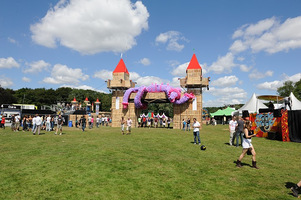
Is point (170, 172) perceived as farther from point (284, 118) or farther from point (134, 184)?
point (284, 118)

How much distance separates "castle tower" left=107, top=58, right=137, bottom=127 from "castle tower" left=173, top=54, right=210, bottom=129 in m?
6.58

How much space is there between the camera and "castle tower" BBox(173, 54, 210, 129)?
2580 centimetres

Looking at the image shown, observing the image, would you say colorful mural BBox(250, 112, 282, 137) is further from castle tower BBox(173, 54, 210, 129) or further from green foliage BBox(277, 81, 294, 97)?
green foliage BBox(277, 81, 294, 97)

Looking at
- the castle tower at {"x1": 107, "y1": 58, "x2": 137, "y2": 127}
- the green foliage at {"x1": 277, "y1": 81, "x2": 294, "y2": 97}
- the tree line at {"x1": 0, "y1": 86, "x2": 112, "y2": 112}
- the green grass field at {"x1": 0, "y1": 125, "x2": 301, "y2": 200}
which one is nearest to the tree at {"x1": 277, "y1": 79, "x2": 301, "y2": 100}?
the green foliage at {"x1": 277, "y1": 81, "x2": 294, "y2": 97}

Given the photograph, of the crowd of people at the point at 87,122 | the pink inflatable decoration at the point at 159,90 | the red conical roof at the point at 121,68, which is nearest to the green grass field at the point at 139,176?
the crowd of people at the point at 87,122

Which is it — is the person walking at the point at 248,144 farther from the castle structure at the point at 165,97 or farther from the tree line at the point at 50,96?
the tree line at the point at 50,96

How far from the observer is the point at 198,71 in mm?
27250

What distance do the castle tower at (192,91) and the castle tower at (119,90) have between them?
6.58 m

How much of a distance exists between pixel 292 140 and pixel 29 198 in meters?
17.9

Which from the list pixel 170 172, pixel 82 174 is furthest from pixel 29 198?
pixel 170 172

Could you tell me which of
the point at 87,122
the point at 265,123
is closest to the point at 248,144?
the point at 265,123

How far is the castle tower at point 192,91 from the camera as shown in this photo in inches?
1016

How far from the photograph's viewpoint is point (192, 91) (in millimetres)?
27234

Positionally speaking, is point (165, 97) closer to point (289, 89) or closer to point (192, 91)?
point (192, 91)
